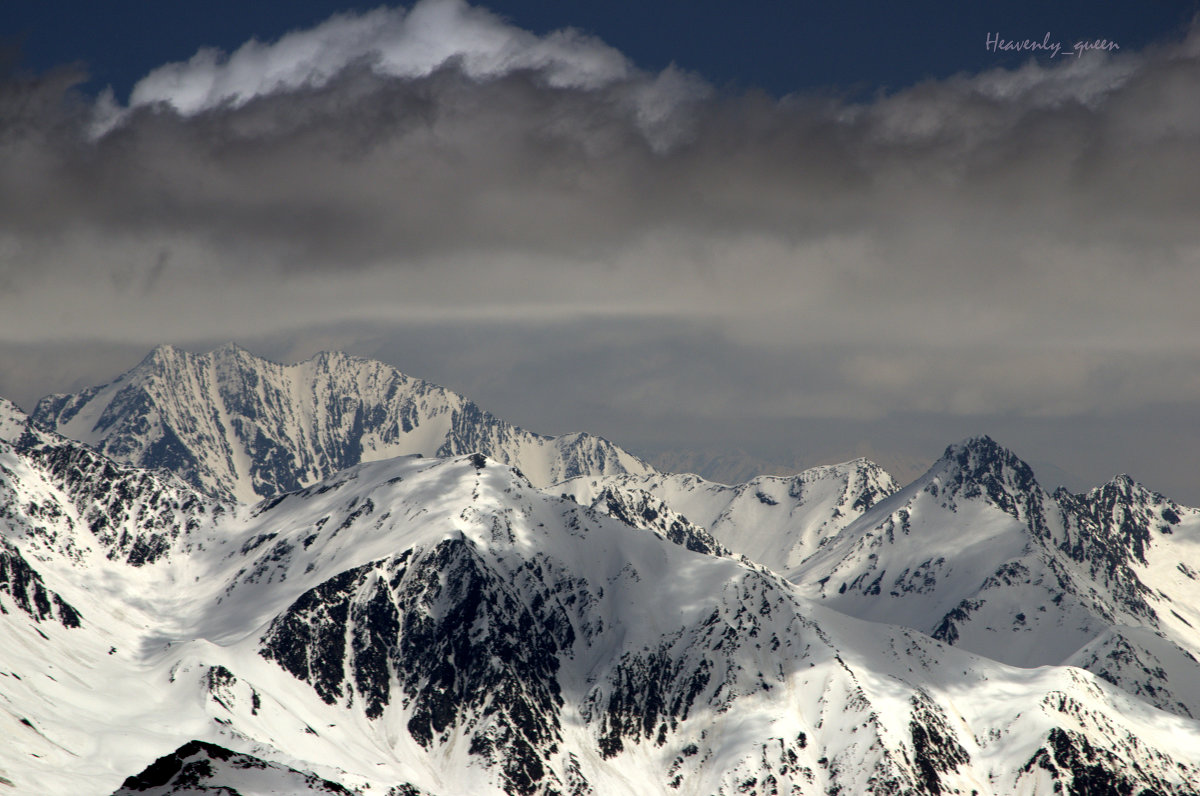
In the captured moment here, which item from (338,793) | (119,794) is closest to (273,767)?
(338,793)

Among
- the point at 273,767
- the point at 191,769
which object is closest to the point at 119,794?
the point at 191,769

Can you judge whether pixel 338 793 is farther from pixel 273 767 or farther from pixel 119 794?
pixel 119 794

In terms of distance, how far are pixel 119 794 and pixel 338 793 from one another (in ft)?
65.4

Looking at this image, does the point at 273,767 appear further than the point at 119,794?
Yes

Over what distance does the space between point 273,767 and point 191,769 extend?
8321mm

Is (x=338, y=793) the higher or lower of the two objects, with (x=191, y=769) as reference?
lower

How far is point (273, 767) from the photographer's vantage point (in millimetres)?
109375

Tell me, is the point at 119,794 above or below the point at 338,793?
above

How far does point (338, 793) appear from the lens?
109 m

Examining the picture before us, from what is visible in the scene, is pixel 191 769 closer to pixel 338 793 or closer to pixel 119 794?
pixel 119 794

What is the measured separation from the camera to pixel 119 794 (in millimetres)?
101188

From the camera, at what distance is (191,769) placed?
10388cm

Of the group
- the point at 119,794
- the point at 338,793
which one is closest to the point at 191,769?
the point at 119,794

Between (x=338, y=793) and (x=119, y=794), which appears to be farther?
(x=338, y=793)
